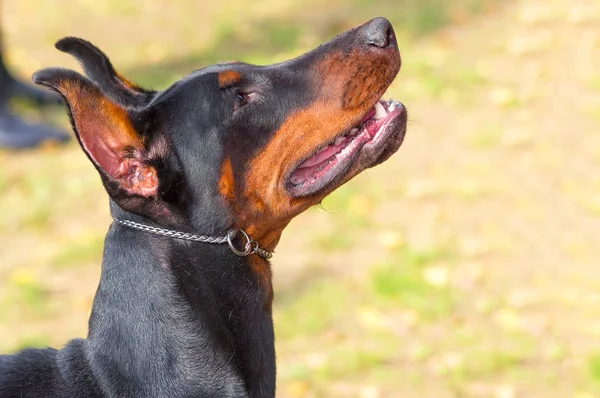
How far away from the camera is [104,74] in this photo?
4195 millimetres

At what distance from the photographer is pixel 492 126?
9336 mm

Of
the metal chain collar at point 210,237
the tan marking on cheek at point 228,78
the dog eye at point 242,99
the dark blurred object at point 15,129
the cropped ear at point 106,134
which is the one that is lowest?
the metal chain collar at point 210,237

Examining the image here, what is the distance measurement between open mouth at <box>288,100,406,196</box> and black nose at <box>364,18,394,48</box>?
0.97 feet

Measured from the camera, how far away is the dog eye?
157 inches

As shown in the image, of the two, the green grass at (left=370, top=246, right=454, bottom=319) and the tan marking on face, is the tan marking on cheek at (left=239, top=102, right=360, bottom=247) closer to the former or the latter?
the tan marking on face

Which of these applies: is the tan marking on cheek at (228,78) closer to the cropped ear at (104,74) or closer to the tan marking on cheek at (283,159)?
the tan marking on cheek at (283,159)

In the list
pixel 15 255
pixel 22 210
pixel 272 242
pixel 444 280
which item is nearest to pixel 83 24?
pixel 22 210

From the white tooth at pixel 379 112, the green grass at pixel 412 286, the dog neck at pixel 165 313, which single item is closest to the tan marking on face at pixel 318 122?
the white tooth at pixel 379 112

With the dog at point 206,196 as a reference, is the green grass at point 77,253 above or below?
above

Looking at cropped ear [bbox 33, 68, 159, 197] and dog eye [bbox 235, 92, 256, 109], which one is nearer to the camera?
cropped ear [bbox 33, 68, 159, 197]

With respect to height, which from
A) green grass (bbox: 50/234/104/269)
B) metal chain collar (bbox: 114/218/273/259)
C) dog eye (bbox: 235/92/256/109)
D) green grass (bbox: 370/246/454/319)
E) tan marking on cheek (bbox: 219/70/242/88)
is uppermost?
green grass (bbox: 50/234/104/269)

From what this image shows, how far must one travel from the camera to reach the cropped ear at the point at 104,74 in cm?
412

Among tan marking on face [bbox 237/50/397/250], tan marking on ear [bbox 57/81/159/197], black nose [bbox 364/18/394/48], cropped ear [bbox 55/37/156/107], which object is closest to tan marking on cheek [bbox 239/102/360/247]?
tan marking on face [bbox 237/50/397/250]

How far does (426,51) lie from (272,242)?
728 cm
